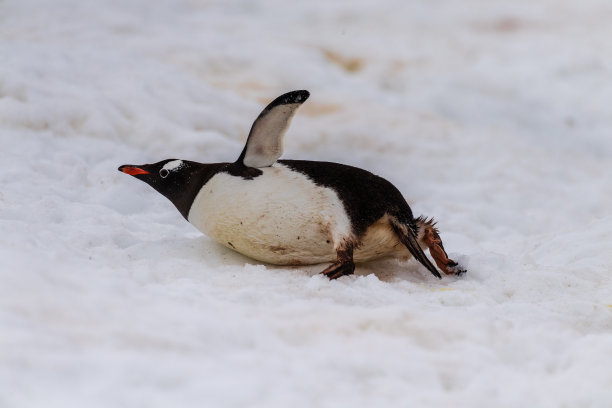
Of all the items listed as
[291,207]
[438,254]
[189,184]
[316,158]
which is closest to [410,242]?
[438,254]

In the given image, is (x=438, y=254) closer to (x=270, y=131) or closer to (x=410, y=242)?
(x=410, y=242)

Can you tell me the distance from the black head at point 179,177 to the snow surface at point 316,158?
0.58 ft

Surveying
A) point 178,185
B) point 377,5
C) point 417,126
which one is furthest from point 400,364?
point 377,5

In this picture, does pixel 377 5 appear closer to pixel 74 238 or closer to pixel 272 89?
pixel 272 89

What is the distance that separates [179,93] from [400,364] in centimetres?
335

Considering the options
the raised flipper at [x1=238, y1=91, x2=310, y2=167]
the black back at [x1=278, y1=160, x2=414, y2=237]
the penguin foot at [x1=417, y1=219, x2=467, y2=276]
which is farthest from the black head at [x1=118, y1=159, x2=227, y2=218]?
the penguin foot at [x1=417, y1=219, x2=467, y2=276]

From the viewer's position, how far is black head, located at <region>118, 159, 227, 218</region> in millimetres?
2443

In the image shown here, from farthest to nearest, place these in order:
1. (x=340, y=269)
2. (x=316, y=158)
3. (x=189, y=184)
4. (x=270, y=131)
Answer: (x=316, y=158) → (x=189, y=184) → (x=270, y=131) → (x=340, y=269)

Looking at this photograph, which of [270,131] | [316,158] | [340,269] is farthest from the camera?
[316,158]

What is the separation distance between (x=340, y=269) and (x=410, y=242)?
0.30 m

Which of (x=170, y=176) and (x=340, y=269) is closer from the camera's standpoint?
(x=340, y=269)

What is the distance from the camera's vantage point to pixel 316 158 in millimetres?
4520

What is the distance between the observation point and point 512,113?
5.74 m

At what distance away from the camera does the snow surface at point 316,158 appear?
1570 millimetres
